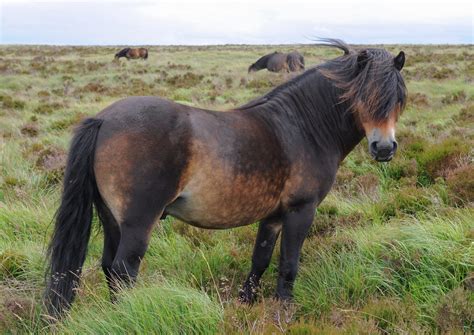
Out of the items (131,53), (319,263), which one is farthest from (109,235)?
(131,53)

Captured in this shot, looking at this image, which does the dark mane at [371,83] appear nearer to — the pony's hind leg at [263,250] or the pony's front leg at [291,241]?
the pony's front leg at [291,241]

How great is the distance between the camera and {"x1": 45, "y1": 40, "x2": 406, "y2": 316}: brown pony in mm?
2986

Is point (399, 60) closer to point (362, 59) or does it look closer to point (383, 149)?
point (362, 59)

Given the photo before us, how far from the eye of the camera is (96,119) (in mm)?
3078

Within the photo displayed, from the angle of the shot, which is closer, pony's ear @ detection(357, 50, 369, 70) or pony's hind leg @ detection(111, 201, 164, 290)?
pony's hind leg @ detection(111, 201, 164, 290)

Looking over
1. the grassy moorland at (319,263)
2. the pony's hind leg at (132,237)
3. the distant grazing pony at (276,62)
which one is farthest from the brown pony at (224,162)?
the distant grazing pony at (276,62)

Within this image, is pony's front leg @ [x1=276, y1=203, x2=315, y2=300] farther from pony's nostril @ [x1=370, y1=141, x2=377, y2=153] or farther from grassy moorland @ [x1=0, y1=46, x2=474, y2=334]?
pony's nostril @ [x1=370, y1=141, x2=377, y2=153]

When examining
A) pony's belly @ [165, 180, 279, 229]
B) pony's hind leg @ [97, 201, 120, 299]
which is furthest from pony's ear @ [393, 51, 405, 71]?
pony's hind leg @ [97, 201, 120, 299]

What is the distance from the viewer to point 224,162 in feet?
10.4

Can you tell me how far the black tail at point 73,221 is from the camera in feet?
10.0

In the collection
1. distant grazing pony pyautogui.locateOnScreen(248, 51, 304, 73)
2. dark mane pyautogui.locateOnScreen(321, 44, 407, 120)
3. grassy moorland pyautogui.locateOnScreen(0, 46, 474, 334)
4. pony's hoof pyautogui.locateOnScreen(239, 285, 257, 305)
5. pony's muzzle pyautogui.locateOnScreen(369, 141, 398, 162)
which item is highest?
distant grazing pony pyautogui.locateOnScreen(248, 51, 304, 73)

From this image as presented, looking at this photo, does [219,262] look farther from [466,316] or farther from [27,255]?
[466,316]

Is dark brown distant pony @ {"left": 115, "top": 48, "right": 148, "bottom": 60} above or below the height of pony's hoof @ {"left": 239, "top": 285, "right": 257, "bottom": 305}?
above

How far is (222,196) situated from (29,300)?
1.67 m
